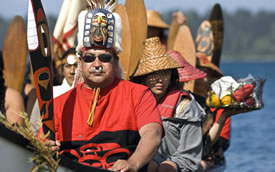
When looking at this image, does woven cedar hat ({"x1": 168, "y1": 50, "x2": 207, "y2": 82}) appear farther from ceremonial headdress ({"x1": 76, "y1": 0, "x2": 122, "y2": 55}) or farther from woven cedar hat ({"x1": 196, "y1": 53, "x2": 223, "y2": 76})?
ceremonial headdress ({"x1": 76, "y1": 0, "x2": 122, "y2": 55})

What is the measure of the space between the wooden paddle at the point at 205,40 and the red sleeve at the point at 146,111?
177 inches

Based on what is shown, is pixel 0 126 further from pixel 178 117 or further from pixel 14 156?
pixel 178 117

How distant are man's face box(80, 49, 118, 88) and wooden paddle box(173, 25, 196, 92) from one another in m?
3.19

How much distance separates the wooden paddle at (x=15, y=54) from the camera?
808 centimetres

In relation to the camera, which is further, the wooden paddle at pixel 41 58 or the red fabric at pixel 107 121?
the red fabric at pixel 107 121

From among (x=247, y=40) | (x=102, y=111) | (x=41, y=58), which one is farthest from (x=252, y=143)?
(x=247, y=40)

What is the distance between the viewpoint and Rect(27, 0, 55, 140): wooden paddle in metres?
4.56

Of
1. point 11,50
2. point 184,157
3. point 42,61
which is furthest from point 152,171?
point 11,50

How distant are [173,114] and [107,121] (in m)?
1.41

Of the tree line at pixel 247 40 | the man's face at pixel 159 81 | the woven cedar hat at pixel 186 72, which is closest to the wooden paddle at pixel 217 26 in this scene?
the woven cedar hat at pixel 186 72

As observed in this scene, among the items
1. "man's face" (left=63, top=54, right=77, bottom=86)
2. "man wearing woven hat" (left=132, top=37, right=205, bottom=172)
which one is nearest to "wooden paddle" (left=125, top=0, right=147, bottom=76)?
"man's face" (left=63, top=54, right=77, bottom=86)

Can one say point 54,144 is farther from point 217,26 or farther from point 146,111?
point 217,26

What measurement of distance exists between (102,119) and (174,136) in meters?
1.39

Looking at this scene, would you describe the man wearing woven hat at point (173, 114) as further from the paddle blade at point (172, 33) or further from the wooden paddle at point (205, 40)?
the paddle blade at point (172, 33)
